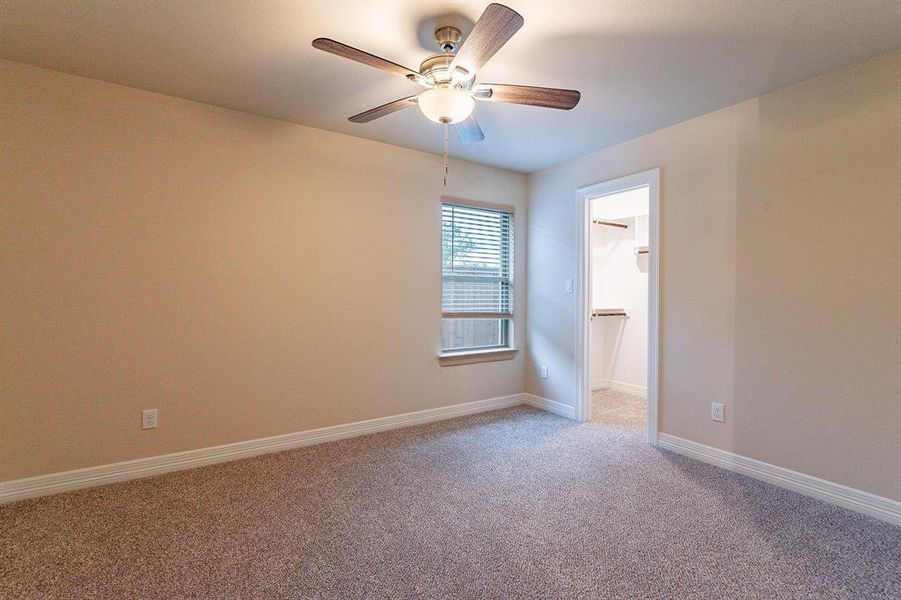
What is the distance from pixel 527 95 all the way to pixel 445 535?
2.15 meters

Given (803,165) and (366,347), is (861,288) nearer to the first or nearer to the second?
(803,165)

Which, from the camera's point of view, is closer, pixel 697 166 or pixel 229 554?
pixel 229 554

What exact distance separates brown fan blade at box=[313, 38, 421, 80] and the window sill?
8.27 ft

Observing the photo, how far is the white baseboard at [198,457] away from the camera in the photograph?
2408 millimetres

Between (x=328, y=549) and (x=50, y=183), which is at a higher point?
(x=50, y=183)

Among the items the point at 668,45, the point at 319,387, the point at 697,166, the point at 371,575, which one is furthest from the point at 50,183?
the point at 697,166

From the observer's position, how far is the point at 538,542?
1.98 metres

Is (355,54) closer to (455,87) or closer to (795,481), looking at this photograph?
(455,87)

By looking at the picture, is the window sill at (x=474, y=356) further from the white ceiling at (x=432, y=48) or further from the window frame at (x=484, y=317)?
the white ceiling at (x=432, y=48)

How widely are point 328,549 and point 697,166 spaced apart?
328 cm

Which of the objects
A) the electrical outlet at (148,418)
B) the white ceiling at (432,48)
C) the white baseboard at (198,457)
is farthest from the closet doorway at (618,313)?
the electrical outlet at (148,418)

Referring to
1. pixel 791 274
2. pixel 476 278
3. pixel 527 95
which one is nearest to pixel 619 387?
pixel 476 278

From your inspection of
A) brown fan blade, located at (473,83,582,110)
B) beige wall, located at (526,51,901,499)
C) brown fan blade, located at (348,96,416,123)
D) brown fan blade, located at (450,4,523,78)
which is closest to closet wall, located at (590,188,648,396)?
beige wall, located at (526,51,901,499)

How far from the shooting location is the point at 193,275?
2.85m
